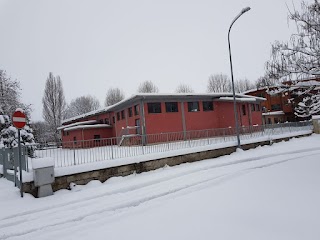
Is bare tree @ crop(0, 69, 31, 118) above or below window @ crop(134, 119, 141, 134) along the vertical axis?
above

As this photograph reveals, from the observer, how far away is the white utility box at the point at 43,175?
860 centimetres

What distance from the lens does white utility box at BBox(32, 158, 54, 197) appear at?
8605mm

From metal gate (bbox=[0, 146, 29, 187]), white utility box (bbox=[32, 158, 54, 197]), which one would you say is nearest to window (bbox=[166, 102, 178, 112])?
metal gate (bbox=[0, 146, 29, 187])

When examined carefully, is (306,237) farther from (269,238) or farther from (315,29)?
(315,29)

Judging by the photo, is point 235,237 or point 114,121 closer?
point 235,237

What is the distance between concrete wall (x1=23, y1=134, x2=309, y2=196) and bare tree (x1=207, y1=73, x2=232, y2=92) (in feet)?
169

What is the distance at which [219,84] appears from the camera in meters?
66.2

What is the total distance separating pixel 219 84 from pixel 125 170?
5921 cm

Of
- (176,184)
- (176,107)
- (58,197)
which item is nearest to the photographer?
(58,197)

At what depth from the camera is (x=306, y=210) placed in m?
5.61

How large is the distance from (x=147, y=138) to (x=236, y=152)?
6.87 metres

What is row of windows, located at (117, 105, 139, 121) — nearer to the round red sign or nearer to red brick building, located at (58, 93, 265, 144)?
red brick building, located at (58, 93, 265, 144)

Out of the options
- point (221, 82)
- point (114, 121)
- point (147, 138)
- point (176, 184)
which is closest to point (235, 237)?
point (176, 184)

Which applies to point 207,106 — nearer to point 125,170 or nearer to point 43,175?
point 125,170
